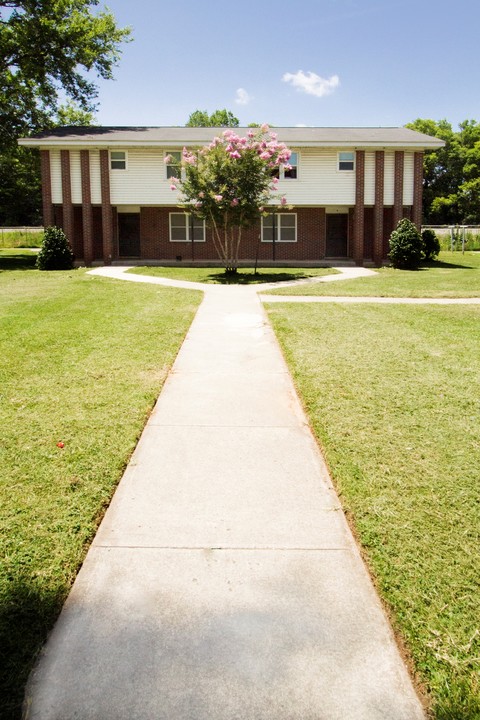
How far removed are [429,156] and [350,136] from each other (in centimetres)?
4300

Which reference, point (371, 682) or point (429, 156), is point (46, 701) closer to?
point (371, 682)

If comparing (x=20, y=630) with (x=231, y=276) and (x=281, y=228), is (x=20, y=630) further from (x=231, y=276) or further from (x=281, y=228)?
(x=281, y=228)

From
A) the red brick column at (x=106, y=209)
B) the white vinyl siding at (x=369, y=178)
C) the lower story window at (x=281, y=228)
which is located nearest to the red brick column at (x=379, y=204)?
the white vinyl siding at (x=369, y=178)

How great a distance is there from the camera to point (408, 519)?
3176mm

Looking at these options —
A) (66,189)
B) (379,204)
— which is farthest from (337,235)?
(66,189)

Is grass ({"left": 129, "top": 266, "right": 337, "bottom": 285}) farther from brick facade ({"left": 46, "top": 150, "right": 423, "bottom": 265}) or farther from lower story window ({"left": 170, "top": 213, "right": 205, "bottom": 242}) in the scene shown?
lower story window ({"left": 170, "top": 213, "right": 205, "bottom": 242})

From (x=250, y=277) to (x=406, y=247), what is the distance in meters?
6.82

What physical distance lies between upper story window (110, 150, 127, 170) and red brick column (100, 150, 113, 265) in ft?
1.21

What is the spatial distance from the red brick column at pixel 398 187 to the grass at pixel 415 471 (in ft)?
55.7

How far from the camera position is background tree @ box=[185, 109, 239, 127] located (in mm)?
69750

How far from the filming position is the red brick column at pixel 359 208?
2414 cm

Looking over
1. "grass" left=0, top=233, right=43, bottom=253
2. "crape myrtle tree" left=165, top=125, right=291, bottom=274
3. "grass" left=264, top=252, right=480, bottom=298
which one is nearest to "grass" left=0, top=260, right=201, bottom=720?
"grass" left=264, top=252, right=480, bottom=298

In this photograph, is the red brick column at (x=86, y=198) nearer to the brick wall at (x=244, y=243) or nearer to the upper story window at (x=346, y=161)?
the brick wall at (x=244, y=243)

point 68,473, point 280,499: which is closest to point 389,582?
point 280,499
